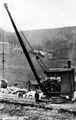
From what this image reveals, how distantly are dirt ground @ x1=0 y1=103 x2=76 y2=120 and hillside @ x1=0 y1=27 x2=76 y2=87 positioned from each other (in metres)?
10.7

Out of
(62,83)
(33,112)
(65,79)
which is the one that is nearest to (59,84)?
(62,83)

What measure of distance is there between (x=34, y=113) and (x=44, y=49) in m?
13.9

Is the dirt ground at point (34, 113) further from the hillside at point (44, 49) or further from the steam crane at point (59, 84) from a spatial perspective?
the hillside at point (44, 49)

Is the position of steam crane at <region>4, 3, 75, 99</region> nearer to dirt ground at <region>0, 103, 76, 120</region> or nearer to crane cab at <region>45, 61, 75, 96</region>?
crane cab at <region>45, 61, 75, 96</region>

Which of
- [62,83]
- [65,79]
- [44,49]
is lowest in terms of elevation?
[62,83]

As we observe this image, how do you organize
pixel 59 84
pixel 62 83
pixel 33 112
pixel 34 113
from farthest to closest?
pixel 59 84 < pixel 62 83 < pixel 33 112 < pixel 34 113

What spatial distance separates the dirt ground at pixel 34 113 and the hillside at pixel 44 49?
35.1 feet

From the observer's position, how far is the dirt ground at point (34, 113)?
9969 millimetres

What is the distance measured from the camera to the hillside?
74.6 feet

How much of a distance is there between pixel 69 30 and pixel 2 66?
8762 millimetres

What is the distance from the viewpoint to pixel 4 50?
2527cm

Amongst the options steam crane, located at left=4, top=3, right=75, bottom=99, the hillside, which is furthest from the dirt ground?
the hillside

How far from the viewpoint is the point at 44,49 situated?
24.1 metres

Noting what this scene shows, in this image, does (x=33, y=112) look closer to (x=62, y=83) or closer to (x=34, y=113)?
(x=34, y=113)
